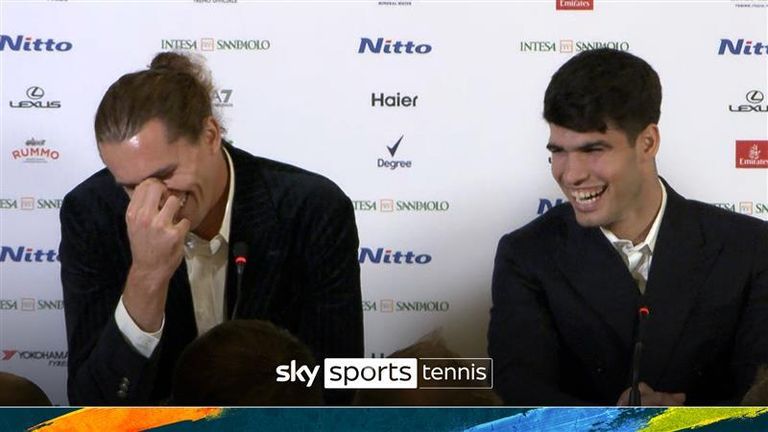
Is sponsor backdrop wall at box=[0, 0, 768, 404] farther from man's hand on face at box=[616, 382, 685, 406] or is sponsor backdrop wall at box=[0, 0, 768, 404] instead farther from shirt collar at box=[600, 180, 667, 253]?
man's hand on face at box=[616, 382, 685, 406]

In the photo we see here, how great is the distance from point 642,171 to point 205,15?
0.89 meters

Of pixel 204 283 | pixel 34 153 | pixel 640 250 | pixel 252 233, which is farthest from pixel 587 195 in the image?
pixel 34 153

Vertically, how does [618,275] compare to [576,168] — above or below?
below

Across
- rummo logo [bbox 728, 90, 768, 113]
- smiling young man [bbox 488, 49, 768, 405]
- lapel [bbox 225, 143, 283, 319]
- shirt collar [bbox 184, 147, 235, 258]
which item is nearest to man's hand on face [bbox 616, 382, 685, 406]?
smiling young man [bbox 488, 49, 768, 405]

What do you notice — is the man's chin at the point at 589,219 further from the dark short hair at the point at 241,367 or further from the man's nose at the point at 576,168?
the dark short hair at the point at 241,367

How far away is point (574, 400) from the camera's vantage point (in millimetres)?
1840

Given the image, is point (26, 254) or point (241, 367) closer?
point (241, 367)

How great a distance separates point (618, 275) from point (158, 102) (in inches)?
36.9

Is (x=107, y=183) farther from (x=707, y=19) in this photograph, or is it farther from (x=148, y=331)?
(x=707, y=19)

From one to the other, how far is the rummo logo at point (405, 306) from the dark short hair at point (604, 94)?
0.41 m

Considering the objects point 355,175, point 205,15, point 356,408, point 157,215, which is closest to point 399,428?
point 356,408

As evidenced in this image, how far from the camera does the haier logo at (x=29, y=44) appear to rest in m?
1.83

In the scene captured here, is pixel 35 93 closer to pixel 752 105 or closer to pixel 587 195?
pixel 587 195

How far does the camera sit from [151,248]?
5.88ft
